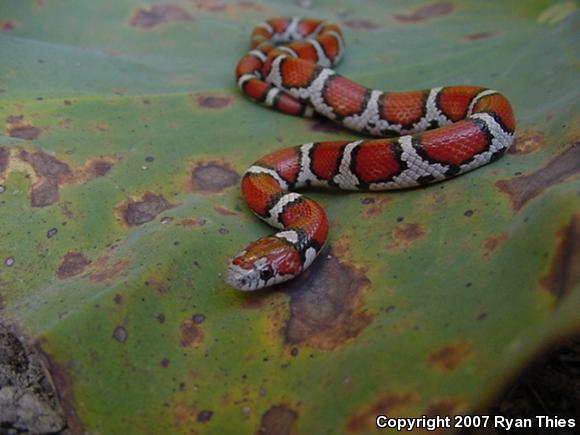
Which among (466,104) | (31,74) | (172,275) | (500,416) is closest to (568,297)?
(500,416)

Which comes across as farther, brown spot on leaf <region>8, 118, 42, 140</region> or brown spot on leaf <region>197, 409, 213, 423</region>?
brown spot on leaf <region>8, 118, 42, 140</region>

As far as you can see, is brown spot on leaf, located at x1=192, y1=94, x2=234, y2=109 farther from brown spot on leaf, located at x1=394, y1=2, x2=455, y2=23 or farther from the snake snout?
brown spot on leaf, located at x1=394, y1=2, x2=455, y2=23

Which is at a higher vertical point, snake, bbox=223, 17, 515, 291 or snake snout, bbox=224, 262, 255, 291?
snake, bbox=223, 17, 515, 291

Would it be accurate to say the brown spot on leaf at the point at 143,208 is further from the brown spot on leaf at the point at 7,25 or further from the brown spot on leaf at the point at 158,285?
the brown spot on leaf at the point at 7,25

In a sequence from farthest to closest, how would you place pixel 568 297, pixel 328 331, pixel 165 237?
pixel 165 237 < pixel 328 331 < pixel 568 297

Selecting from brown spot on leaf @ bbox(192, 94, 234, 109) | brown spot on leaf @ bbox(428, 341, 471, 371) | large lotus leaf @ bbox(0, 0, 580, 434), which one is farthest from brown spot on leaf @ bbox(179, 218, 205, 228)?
brown spot on leaf @ bbox(428, 341, 471, 371)

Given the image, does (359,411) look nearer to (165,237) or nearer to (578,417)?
(578,417)
